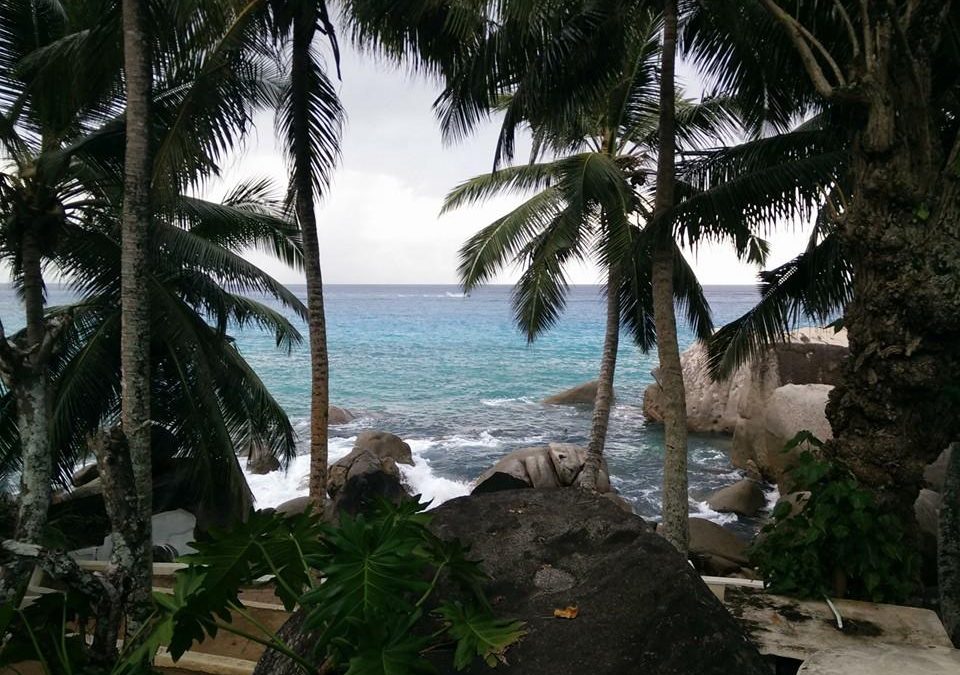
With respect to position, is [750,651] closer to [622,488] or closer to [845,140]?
[845,140]

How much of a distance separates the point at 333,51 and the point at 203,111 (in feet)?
7.93

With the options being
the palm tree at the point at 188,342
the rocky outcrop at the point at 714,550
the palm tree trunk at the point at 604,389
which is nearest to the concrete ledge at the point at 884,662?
the rocky outcrop at the point at 714,550

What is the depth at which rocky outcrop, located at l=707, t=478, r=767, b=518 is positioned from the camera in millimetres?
14680

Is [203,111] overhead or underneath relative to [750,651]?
overhead

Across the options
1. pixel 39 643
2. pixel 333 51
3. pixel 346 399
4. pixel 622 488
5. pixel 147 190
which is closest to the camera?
pixel 39 643

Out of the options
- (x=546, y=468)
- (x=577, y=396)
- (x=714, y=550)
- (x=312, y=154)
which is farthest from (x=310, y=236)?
(x=577, y=396)

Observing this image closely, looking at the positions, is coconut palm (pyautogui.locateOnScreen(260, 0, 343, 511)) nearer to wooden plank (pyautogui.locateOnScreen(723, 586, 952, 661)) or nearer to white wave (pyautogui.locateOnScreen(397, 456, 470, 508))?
wooden plank (pyautogui.locateOnScreen(723, 586, 952, 661))

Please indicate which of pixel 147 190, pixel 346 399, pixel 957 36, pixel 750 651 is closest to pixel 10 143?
pixel 147 190

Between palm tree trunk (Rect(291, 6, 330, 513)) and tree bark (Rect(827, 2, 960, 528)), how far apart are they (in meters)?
6.07

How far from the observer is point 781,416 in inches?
549

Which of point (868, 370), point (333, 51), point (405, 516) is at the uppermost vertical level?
point (333, 51)

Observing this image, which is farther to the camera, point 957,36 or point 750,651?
point 957,36

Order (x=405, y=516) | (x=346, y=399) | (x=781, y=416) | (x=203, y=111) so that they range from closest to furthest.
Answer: (x=405, y=516) < (x=203, y=111) < (x=781, y=416) < (x=346, y=399)

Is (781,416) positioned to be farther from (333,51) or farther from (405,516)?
(405,516)
